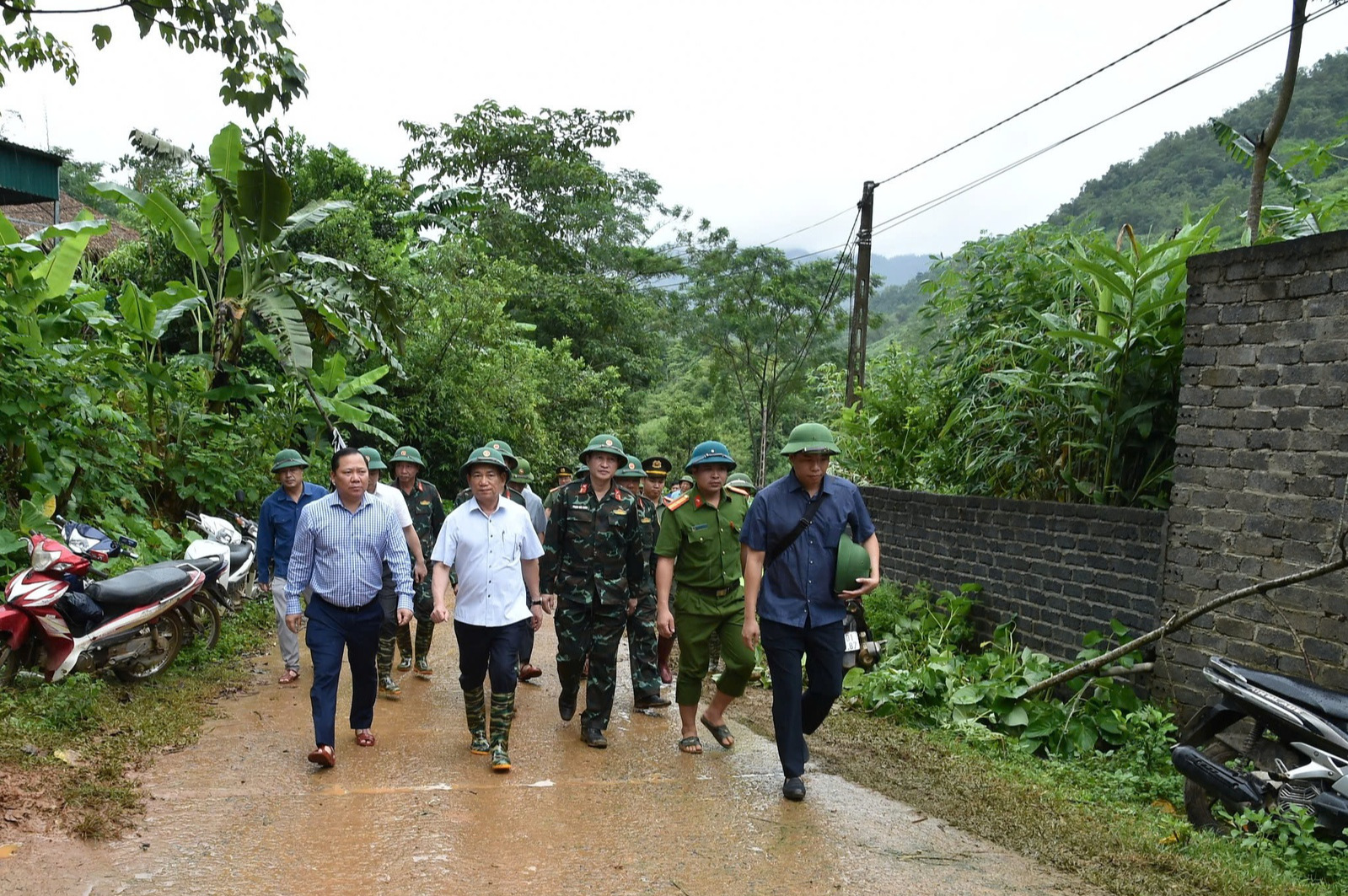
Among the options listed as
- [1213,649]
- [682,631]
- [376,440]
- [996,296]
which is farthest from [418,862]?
[376,440]

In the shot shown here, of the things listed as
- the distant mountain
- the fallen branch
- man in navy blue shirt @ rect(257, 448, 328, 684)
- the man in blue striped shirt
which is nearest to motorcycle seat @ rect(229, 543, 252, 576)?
man in navy blue shirt @ rect(257, 448, 328, 684)

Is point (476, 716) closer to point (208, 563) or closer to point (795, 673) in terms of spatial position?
point (795, 673)

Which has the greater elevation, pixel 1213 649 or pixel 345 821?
pixel 1213 649

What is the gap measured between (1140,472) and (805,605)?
376 cm

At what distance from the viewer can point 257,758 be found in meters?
6.37

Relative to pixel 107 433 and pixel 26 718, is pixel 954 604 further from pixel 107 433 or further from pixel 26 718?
pixel 107 433

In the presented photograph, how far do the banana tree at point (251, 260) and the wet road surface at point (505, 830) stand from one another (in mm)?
6347

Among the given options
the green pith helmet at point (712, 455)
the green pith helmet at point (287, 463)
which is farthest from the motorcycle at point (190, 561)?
the green pith helmet at point (712, 455)

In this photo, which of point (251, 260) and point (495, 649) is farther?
point (251, 260)

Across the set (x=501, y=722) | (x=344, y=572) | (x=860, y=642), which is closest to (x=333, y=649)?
(x=344, y=572)

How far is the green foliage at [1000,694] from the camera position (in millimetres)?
7121

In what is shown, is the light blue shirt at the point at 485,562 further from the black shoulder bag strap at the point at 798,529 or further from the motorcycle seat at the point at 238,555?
the motorcycle seat at the point at 238,555

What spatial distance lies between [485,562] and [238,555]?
16.4 ft

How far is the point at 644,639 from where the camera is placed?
8.47 meters
